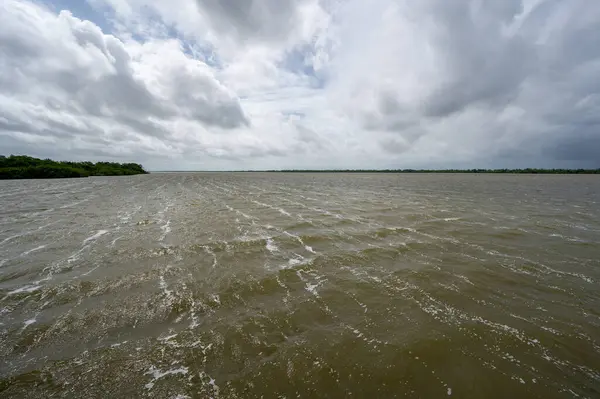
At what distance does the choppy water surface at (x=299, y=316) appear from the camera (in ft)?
15.0

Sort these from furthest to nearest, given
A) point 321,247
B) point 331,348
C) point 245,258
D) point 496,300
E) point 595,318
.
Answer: point 321,247
point 245,258
point 496,300
point 595,318
point 331,348

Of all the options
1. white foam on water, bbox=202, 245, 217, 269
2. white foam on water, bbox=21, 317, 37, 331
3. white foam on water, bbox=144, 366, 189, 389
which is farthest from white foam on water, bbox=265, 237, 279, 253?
white foam on water, bbox=21, 317, 37, 331

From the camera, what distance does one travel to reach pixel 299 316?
655cm

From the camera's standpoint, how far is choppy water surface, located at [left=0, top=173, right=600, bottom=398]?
4.57 meters

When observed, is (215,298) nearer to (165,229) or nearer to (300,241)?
(300,241)

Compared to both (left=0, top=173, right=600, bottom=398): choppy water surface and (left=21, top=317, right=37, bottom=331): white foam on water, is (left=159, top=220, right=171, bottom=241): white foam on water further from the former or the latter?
(left=21, top=317, right=37, bottom=331): white foam on water

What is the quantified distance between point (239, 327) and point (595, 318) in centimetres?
918

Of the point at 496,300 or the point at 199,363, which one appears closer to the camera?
the point at 199,363

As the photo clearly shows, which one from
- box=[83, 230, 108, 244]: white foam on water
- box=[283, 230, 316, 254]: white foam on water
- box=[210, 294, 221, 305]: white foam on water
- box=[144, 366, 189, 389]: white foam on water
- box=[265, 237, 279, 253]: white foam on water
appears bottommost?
box=[283, 230, 316, 254]: white foam on water

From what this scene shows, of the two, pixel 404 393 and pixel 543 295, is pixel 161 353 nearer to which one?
pixel 404 393

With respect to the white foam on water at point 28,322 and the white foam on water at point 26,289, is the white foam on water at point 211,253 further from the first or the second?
the white foam on water at point 26,289

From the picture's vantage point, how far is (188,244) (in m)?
12.5

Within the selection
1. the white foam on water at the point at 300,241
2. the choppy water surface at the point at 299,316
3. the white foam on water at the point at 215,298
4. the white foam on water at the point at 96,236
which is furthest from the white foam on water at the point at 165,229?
the white foam on water at the point at 215,298

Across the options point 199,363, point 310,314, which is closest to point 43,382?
point 199,363
